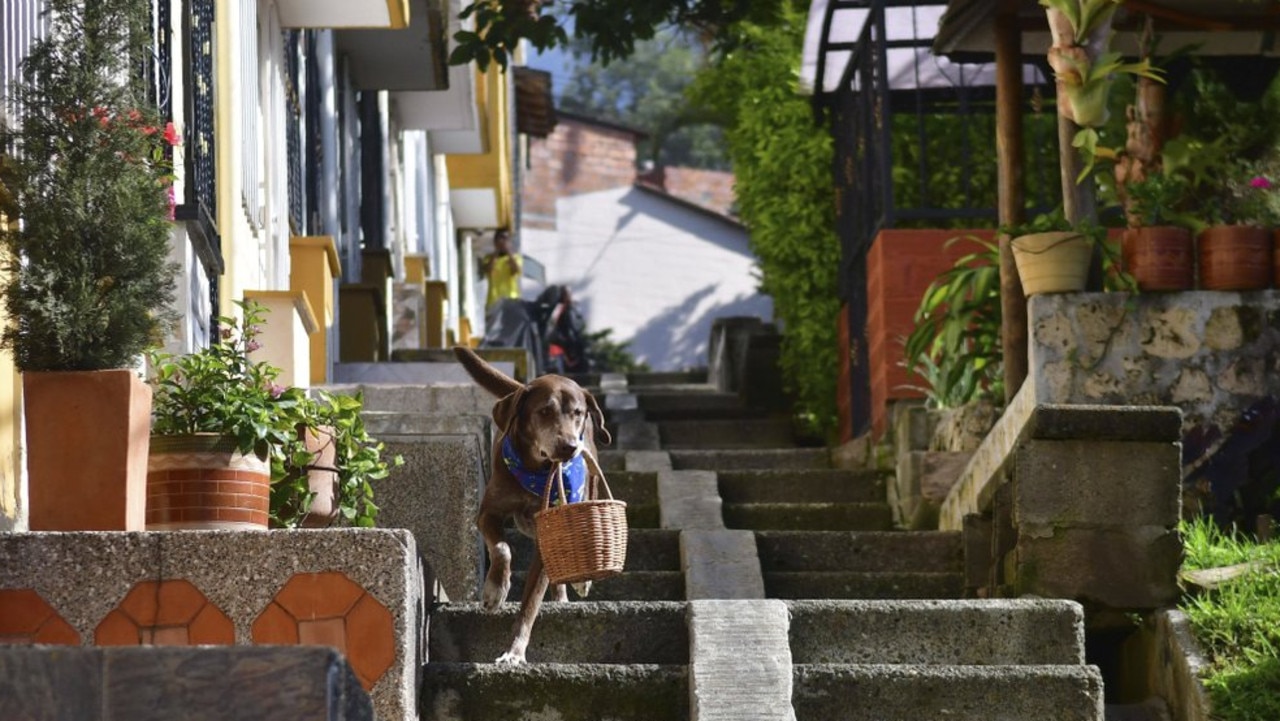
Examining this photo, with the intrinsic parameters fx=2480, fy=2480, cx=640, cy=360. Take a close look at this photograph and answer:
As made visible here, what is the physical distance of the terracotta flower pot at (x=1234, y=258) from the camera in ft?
31.2

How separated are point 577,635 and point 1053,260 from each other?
10.1ft

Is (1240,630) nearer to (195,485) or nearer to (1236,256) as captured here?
(1236,256)

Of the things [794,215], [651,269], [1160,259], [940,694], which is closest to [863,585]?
[1160,259]

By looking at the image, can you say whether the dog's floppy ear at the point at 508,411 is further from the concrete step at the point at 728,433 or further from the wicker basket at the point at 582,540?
the concrete step at the point at 728,433

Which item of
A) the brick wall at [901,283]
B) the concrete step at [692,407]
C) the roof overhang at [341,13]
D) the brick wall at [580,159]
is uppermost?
the brick wall at [580,159]

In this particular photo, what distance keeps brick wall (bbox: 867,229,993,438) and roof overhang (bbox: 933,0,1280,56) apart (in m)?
1.16

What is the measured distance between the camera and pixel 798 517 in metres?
10.7

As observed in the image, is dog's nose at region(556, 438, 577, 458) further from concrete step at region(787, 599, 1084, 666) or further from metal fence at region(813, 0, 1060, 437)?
metal fence at region(813, 0, 1060, 437)

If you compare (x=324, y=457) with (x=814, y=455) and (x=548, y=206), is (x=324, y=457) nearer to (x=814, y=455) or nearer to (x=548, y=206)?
(x=814, y=455)

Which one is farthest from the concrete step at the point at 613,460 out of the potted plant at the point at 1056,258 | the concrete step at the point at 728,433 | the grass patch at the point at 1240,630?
the grass patch at the point at 1240,630

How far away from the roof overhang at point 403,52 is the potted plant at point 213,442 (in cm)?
742

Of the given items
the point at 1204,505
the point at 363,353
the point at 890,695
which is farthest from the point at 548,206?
the point at 890,695

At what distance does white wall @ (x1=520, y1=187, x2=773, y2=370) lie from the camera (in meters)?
31.6

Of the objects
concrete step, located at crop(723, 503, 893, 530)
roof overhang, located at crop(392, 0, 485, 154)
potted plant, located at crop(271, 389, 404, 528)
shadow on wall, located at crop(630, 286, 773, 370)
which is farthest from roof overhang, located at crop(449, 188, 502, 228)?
potted plant, located at crop(271, 389, 404, 528)
